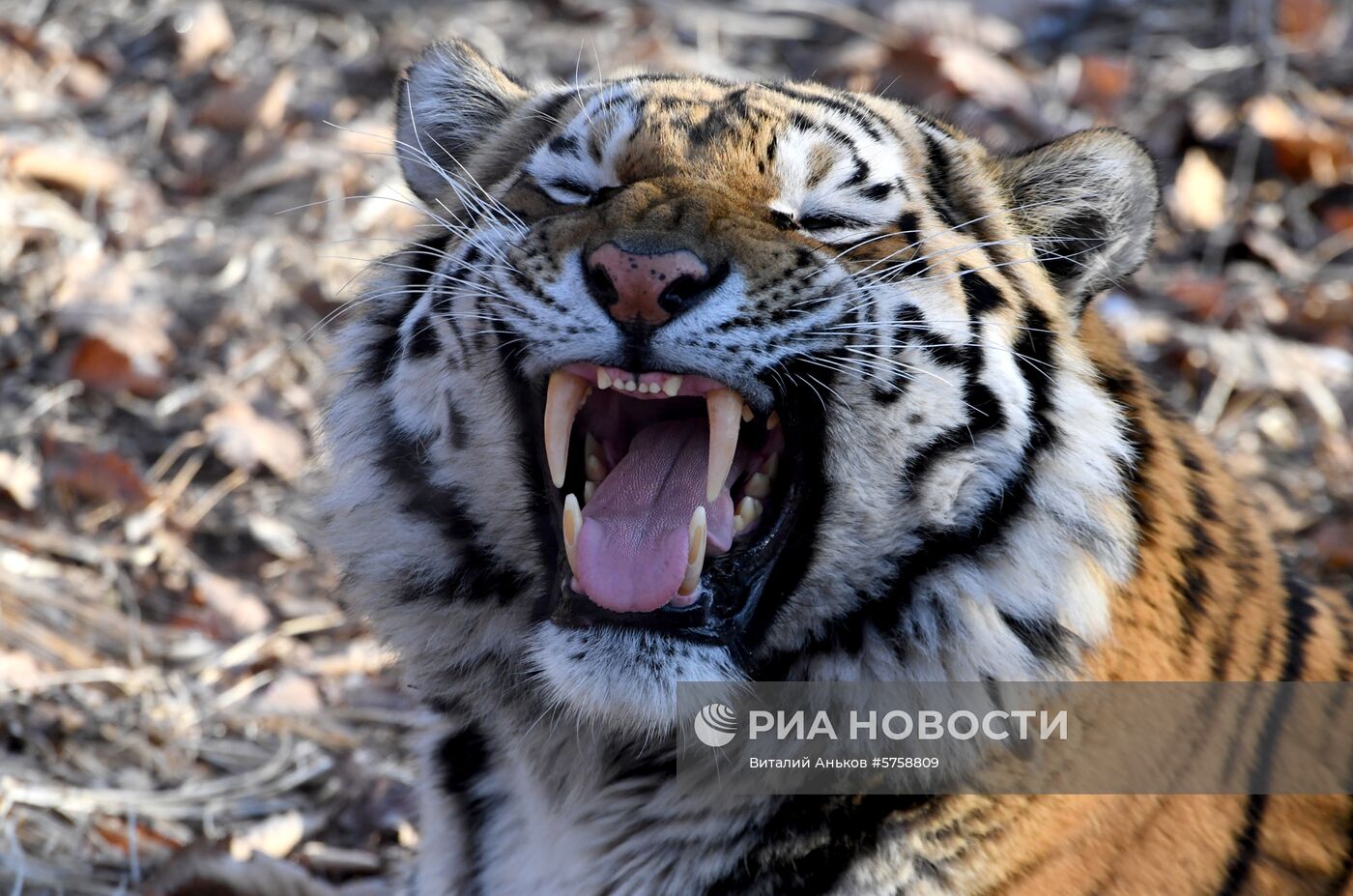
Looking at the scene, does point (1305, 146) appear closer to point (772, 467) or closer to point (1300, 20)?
point (1300, 20)

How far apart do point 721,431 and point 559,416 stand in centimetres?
22

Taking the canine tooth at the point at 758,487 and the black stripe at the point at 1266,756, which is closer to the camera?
the black stripe at the point at 1266,756

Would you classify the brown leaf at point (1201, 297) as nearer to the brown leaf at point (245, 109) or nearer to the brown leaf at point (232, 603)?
the brown leaf at point (232, 603)

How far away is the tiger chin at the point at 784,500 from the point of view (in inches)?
70.6

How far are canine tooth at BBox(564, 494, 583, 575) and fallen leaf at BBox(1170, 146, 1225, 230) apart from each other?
3471 mm

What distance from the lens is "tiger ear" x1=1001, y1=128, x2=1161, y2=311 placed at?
79.5 inches

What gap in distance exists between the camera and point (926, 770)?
1779mm

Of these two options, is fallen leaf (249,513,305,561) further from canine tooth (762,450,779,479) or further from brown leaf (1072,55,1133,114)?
brown leaf (1072,55,1133,114)

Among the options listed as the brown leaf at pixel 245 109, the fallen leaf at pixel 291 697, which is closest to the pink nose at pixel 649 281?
the fallen leaf at pixel 291 697

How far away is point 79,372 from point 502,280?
212 cm

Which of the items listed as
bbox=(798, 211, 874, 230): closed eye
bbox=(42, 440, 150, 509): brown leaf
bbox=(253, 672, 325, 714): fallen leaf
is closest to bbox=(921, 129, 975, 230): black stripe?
bbox=(798, 211, 874, 230): closed eye

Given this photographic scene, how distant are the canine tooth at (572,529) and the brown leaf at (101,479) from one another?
1.83m

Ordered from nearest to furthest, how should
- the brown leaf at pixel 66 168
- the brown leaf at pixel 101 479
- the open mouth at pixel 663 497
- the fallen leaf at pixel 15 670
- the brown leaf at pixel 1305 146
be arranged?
the open mouth at pixel 663 497 < the fallen leaf at pixel 15 670 < the brown leaf at pixel 101 479 < the brown leaf at pixel 66 168 < the brown leaf at pixel 1305 146

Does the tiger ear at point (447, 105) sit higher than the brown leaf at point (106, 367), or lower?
higher
